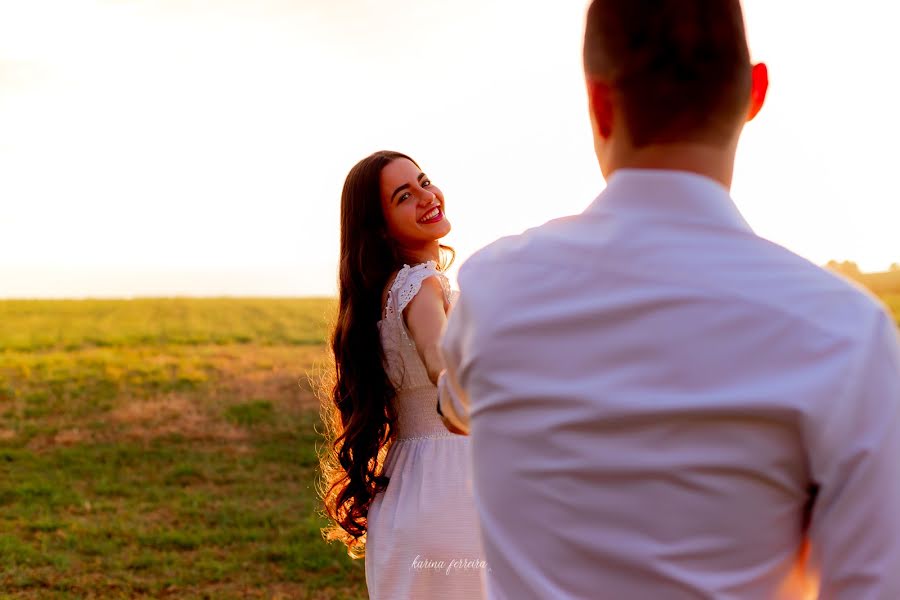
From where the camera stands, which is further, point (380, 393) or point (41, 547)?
point (41, 547)

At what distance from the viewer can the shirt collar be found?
3.70ft

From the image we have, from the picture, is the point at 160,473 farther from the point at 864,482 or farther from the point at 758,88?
the point at 864,482

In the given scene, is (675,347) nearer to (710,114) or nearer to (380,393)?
(710,114)

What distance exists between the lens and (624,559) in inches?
44.0

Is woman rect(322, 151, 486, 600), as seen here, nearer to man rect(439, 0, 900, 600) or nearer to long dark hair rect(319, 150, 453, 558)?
long dark hair rect(319, 150, 453, 558)

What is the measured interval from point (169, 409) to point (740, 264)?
11980 mm

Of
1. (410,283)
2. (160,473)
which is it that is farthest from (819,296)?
(160,473)

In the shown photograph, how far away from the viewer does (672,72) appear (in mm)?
1155

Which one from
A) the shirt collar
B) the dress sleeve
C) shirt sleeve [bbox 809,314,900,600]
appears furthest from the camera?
the dress sleeve

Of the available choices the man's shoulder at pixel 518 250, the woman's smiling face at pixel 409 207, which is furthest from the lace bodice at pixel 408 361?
the man's shoulder at pixel 518 250

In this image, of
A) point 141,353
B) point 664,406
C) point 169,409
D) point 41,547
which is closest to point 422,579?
point 664,406

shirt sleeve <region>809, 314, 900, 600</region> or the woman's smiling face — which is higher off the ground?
the woman's smiling face
